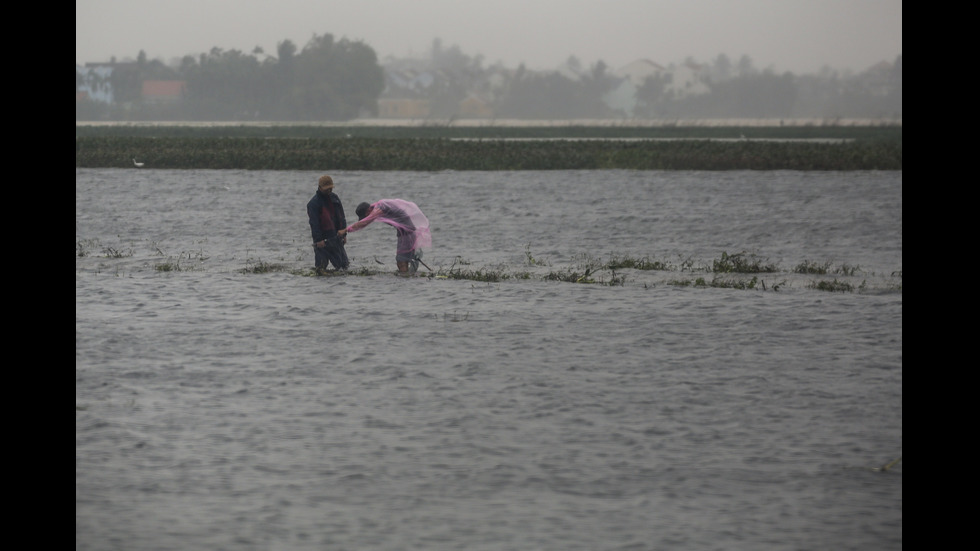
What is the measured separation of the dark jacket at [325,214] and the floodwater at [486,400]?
826 mm

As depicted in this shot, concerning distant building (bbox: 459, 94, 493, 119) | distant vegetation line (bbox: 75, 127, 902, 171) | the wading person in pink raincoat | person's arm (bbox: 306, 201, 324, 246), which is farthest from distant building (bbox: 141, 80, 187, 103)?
person's arm (bbox: 306, 201, 324, 246)

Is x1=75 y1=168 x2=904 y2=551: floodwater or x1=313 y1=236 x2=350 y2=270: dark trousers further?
x1=313 y1=236 x2=350 y2=270: dark trousers

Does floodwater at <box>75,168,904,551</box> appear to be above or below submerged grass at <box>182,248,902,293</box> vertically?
below

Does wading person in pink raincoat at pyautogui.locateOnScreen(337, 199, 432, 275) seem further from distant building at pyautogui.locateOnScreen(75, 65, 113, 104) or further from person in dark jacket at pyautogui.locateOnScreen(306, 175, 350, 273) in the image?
distant building at pyautogui.locateOnScreen(75, 65, 113, 104)

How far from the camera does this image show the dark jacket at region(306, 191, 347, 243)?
16.2 m

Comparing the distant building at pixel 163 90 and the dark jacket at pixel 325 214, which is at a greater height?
the distant building at pixel 163 90

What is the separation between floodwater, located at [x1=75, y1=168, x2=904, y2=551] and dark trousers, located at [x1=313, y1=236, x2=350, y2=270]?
0.31m

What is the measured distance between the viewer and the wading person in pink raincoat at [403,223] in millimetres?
15977

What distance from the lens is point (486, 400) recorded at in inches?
409

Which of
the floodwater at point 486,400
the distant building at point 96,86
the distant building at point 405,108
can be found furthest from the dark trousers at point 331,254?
the distant building at point 405,108

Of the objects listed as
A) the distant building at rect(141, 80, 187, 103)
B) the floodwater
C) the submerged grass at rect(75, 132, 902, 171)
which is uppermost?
the distant building at rect(141, 80, 187, 103)

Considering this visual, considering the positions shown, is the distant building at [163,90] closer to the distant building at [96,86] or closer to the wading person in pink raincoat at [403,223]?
the distant building at [96,86]

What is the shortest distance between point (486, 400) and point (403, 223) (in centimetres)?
640

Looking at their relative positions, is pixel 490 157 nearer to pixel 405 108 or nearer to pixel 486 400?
pixel 486 400
